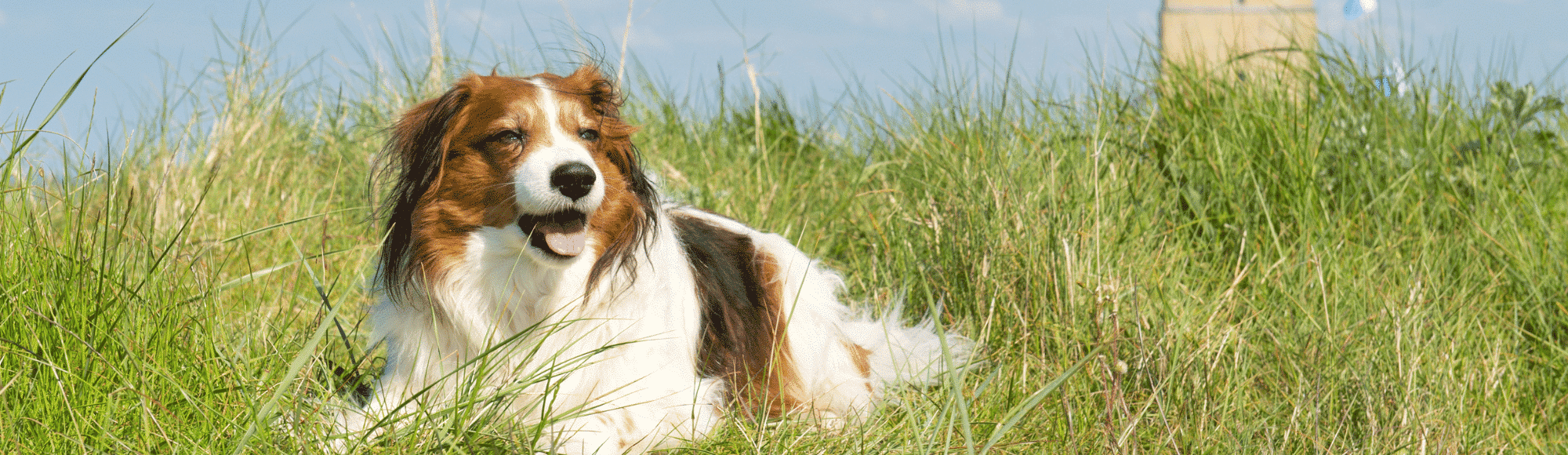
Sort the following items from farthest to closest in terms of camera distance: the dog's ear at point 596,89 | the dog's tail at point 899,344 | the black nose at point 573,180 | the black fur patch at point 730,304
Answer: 1. the dog's tail at point 899,344
2. the black fur patch at point 730,304
3. the dog's ear at point 596,89
4. the black nose at point 573,180

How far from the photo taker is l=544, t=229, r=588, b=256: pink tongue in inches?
100

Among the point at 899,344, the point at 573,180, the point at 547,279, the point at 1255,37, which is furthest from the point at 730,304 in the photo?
the point at 1255,37

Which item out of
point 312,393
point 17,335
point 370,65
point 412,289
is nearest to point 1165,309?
point 412,289

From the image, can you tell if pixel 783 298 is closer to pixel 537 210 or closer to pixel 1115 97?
pixel 537 210

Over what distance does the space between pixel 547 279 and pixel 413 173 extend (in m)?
0.42

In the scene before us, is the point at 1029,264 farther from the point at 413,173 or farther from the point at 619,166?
the point at 413,173

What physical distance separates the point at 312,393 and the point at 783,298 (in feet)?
4.61

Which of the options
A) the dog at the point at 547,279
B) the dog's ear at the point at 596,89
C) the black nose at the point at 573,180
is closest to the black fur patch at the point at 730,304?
the dog at the point at 547,279

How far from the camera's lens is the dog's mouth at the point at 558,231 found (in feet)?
8.35

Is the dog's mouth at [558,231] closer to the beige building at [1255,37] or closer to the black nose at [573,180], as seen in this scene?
the black nose at [573,180]

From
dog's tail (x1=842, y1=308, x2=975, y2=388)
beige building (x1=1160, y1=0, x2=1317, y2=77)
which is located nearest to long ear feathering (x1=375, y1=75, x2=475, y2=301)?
dog's tail (x1=842, y1=308, x2=975, y2=388)

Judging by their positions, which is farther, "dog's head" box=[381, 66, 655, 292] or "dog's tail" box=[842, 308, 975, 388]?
"dog's tail" box=[842, 308, 975, 388]

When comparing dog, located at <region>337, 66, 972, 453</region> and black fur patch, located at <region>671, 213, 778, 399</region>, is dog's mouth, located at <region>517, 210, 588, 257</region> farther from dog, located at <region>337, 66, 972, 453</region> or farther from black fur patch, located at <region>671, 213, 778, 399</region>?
black fur patch, located at <region>671, 213, 778, 399</region>

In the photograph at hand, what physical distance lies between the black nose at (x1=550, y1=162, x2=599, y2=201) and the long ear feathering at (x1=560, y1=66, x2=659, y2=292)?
258 mm
